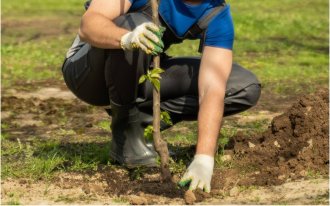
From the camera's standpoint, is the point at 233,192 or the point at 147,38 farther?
the point at 233,192

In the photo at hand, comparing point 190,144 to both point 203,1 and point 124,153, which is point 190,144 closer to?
point 124,153

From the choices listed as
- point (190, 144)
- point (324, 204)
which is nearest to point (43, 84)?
point (190, 144)

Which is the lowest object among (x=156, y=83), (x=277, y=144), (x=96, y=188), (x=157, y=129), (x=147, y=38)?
(x=96, y=188)

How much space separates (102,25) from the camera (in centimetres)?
446

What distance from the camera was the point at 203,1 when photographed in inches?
192

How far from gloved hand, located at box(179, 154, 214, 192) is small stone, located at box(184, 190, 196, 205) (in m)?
0.09

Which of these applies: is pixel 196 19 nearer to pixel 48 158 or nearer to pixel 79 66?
pixel 79 66

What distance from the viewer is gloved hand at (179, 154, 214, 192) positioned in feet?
14.1

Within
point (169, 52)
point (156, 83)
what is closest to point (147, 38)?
point (156, 83)

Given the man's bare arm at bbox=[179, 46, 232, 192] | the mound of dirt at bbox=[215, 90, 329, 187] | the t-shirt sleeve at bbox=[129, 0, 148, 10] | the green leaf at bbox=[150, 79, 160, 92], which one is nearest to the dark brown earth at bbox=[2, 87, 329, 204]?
the mound of dirt at bbox=[215, 90, 329, 187]

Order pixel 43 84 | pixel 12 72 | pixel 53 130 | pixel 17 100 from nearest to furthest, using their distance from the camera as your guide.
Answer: pixel 53 130 → pixel 17 100 → pixel 43 84 → pixel 12 72

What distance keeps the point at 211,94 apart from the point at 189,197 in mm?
782

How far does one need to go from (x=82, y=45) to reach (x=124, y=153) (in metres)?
0.72

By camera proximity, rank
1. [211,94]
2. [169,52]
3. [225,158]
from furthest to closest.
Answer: [169,52], [225,158], [211,94]
